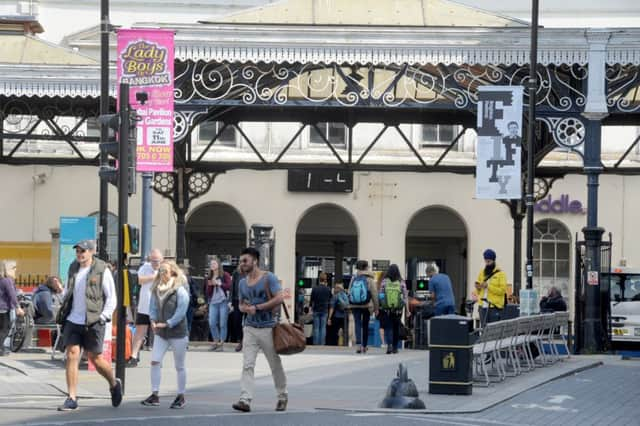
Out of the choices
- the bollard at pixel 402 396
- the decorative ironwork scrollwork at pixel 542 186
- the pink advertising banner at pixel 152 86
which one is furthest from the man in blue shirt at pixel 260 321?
the decorative ironwork scrollwork at pixel 542 186

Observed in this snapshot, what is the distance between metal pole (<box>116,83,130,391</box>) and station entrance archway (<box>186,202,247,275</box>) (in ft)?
103

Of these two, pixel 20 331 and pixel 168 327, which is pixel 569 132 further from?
pixel 168 327

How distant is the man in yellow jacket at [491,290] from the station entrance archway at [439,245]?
25.8 m

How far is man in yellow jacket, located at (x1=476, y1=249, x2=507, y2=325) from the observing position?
23141 millimetres

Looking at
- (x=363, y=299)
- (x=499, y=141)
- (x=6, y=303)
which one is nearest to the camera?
(x=6, y=303)

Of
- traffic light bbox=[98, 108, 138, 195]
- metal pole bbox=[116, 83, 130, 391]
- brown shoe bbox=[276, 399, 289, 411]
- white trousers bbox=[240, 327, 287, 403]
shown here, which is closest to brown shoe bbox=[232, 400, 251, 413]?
white trousers bbox=[240, 327, 287, 403]

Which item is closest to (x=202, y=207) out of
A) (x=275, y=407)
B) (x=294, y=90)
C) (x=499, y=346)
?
(x=294, y=90)

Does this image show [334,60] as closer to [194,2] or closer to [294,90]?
[294,90]

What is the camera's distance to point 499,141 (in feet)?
88.0

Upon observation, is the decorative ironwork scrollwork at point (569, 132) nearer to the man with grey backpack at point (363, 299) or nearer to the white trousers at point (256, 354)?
the man with grey backpack at point (363, 299)

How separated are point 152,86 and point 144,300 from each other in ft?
14.9

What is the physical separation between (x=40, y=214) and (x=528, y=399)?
31.8 meters

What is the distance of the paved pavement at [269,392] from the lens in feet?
52.2

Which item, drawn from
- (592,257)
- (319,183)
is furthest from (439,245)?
(592,257)
